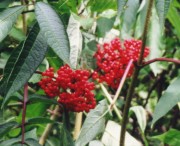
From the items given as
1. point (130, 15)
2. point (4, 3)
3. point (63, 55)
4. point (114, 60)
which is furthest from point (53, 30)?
point (130, 15)

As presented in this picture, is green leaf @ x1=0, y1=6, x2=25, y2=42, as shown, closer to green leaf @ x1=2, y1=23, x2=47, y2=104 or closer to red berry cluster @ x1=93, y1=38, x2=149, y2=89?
green leaf @ x1=2, y1=23, x2=47, y2=104

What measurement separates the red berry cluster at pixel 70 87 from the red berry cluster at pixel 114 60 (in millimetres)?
157

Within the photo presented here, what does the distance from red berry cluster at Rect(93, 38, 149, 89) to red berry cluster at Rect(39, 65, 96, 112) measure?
0.16 m

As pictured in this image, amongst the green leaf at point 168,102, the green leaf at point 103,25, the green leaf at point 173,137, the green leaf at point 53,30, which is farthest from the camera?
the green leaf at point 103,25

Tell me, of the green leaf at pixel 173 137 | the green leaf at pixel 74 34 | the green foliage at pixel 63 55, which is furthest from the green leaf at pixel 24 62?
the green leaf at pixel 173 137

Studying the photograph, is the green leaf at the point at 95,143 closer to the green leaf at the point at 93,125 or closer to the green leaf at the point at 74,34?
the green leaf at the point at 93,125

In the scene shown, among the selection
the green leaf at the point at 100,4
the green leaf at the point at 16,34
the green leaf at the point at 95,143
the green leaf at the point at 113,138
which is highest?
the green leaf at the point at 100,4

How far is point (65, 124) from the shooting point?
1186 millimetres

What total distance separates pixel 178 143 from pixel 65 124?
409mm

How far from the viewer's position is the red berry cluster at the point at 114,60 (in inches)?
52.9

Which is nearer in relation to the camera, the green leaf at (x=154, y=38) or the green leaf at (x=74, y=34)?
the green leaf at (x=74, y=34)

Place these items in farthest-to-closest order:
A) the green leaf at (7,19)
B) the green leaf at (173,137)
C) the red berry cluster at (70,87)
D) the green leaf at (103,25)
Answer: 1. the green leaf at (103,25)
2. the green leaf at (173,137)
3. the red berry cluster at (70,87)
4. the green leaf at (7,19)

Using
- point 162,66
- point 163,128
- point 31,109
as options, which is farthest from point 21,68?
point 163,128

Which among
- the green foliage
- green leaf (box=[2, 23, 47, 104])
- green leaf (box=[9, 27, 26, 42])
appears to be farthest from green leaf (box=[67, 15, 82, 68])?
green leaf (box=[9, 27, 26, 42])
